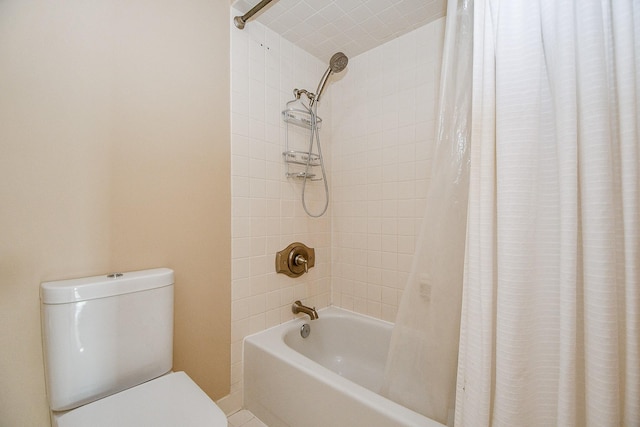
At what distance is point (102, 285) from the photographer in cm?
92

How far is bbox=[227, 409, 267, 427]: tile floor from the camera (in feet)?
4.45

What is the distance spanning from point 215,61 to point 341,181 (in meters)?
1.06

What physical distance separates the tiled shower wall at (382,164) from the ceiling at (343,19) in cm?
9

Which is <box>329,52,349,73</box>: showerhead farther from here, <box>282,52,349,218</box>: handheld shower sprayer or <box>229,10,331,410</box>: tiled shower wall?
<box>229,10,331,410</box>: tiled shower wall

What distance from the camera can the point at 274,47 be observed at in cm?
159

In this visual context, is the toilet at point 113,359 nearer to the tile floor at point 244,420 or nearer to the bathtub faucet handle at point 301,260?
the tile floor at point 244,420

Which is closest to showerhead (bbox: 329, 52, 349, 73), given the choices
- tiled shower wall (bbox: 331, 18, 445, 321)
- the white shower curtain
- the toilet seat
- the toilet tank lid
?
tiled shower wall (bbox: 331, 18, 445, 321)

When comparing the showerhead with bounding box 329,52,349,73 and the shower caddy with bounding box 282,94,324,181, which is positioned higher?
the showerhead with bounding box 329,52,349,73

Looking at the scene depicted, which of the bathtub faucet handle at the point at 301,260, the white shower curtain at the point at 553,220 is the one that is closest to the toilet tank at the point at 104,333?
the bathtub faucet handle at the point at 301,260

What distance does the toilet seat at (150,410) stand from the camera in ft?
2.52

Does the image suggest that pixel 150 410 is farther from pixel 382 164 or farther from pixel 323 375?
pixel 382 164

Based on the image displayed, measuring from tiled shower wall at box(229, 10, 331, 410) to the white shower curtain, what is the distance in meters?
1.08

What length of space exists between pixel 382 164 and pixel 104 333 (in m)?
1.59

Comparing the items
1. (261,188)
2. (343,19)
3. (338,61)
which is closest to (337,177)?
(261,188)
